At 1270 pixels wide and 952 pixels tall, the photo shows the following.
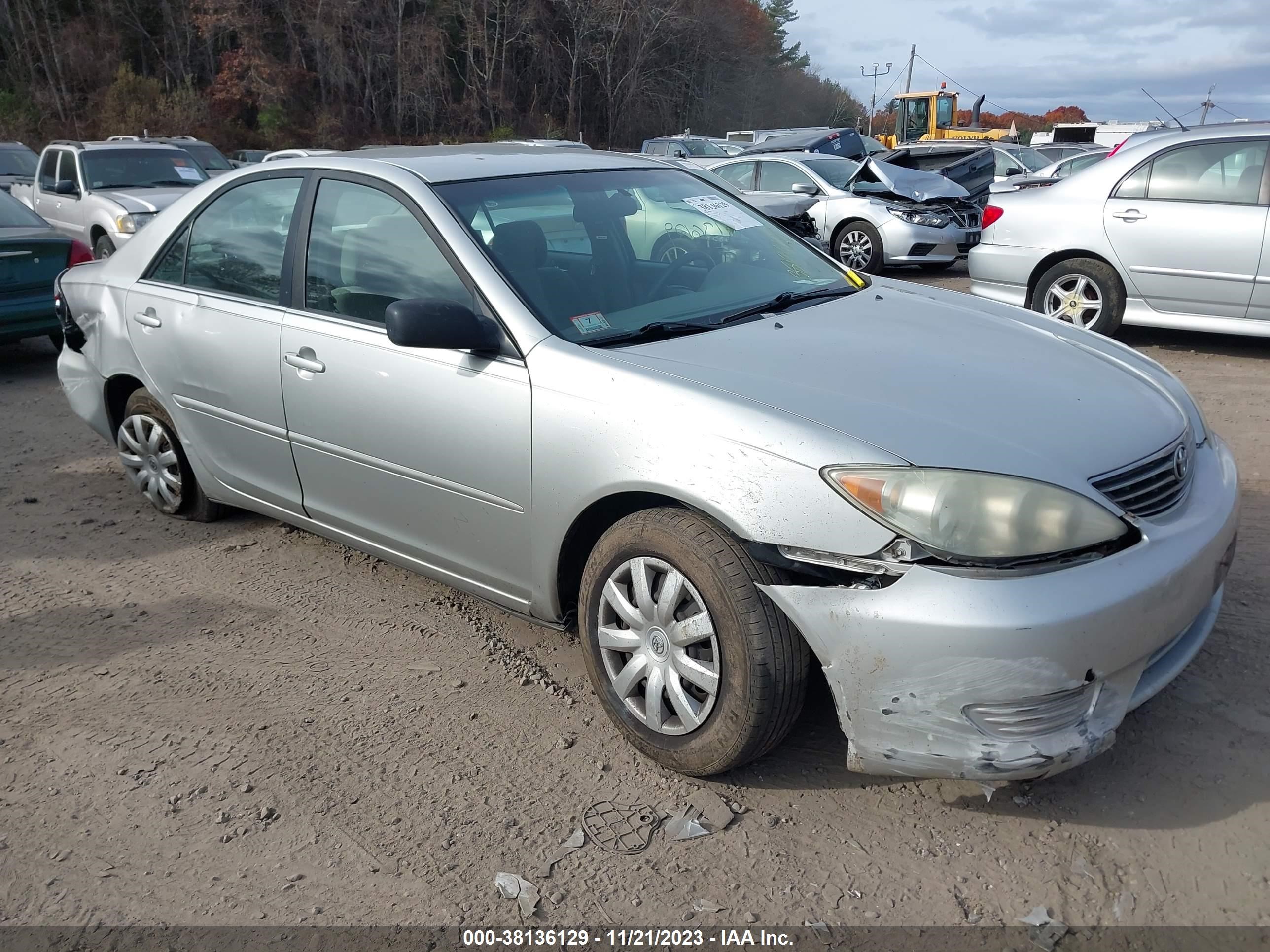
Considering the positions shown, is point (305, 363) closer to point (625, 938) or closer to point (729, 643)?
point (729, 643)

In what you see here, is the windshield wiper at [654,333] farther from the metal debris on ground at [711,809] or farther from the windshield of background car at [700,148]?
the windshield of background car at [700,148]

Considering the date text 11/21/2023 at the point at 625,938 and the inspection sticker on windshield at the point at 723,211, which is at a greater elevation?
the inspection sticker on windshield at the point at 723,211

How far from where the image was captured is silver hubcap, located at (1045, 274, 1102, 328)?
766 centimetres

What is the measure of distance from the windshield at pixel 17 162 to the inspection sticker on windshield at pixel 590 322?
15.6 m

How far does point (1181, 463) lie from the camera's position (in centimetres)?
281

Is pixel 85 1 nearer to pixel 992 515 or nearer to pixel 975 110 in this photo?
pixel 975 110

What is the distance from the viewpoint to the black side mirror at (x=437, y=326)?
9.78 feet

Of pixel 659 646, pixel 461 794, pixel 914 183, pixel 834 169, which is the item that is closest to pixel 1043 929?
pixel 659 646

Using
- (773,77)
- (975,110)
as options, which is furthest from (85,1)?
(773,77)

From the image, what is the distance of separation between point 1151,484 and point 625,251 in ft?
6.02

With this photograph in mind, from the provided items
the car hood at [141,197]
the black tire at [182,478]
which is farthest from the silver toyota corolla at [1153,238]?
the car hood at [141,197]

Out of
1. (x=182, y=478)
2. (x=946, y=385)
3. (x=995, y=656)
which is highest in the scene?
(x=946, y=385)

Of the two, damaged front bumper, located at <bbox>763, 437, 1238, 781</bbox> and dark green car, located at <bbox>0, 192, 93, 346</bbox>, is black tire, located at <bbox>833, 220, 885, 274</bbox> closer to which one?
dark green car, located at <bbox>0, 192, 93, 346</bbox>

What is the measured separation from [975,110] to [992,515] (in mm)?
28846
